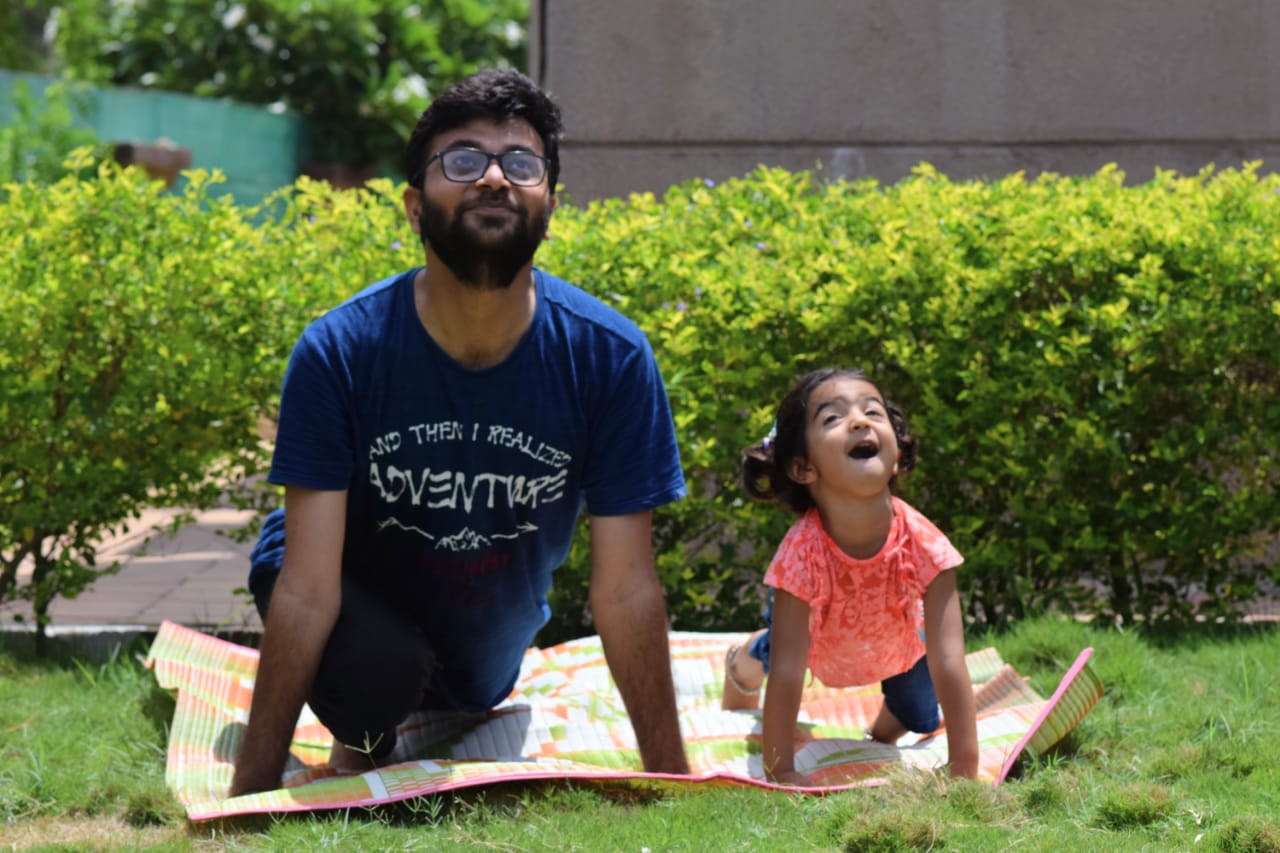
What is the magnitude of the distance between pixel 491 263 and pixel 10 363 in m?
2.19

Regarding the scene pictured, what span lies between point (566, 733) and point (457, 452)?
896mm

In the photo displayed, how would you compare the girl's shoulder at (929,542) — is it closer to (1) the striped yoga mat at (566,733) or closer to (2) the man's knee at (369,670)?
(1) the striped yoga mat at (566,733)

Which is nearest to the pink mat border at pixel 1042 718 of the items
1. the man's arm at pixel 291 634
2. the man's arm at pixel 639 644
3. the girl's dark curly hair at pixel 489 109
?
the man's arm at pixel 639 644

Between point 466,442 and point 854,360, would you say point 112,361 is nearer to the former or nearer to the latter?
point 466,442

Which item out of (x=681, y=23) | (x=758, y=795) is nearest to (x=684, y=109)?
(x=681, y=23)

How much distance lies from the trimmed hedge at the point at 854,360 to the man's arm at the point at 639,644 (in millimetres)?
1219

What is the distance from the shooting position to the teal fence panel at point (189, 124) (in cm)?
1257

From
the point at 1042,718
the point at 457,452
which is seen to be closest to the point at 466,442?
the point at 457,452

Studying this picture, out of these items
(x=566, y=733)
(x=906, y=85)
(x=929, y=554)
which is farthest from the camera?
(x=906, y=85)

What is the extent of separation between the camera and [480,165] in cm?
321

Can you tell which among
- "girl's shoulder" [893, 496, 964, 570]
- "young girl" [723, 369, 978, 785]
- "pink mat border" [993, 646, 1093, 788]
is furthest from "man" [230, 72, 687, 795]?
"pink mat border" [993, 646, 1093, 788]

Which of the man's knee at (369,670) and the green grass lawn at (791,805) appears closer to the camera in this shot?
the green grass lawn at (791,805)

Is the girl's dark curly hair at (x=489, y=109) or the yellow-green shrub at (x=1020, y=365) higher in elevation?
the girl's dark curly hair at (x=489, y=109)

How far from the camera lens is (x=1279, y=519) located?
475 cm
